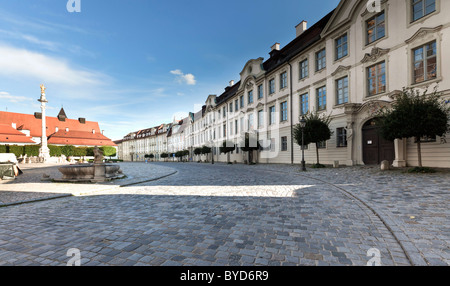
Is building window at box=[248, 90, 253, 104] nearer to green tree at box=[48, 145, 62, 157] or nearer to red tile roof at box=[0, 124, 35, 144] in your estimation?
green tree at box=[48, 145, 62, 157]

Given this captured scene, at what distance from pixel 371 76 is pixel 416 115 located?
6415mm

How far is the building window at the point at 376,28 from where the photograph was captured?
1447 cm

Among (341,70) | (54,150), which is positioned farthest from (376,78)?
(54,150)

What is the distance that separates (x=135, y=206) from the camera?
5.75 m

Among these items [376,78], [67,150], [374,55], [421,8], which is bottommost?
[67,150]

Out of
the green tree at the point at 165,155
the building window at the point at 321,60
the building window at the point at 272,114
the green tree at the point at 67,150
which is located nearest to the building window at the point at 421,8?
the building window at the point at 321,60

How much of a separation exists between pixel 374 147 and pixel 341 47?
344 inches

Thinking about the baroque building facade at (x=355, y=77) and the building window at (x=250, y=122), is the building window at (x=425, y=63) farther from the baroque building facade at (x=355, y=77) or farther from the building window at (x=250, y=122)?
the building window at (x=250, y=122)

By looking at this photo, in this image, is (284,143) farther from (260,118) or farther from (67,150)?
(67,150)

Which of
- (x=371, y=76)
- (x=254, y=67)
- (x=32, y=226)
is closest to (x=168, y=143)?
(x=254, y=67)

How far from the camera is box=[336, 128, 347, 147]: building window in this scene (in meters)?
16.9

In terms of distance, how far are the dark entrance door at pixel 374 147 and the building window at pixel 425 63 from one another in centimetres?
364

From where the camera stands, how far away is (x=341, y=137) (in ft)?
56.9
